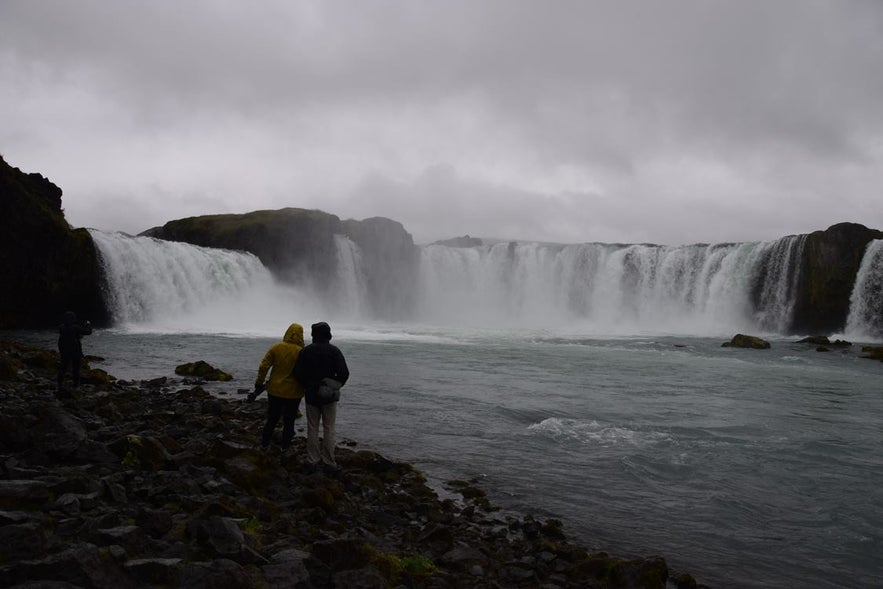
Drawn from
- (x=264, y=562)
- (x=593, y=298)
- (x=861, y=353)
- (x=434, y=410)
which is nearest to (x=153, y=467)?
(x=264, y=562)

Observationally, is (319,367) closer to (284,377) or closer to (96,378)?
(284,377)

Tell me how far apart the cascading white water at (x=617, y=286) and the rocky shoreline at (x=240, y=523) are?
52.9 metres

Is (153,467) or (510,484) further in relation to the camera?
(510,484)

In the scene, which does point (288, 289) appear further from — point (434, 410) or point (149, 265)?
point (434, 410)

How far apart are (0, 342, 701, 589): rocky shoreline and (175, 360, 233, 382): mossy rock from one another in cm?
838

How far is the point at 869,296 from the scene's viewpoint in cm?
5031

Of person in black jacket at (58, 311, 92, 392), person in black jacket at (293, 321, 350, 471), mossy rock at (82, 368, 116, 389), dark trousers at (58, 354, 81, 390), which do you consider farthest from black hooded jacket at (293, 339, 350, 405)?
mossy rock at (82, 368, 116, 389)

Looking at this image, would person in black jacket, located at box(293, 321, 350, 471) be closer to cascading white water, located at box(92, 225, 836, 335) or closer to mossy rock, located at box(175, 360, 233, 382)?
mossy rock, located at box(175, 360, 233, 382)

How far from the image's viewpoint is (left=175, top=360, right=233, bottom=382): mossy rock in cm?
1889

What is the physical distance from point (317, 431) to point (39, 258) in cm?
3642

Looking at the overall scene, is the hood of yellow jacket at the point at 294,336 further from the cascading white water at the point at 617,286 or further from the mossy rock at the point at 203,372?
the cascading white water at the point at 617,286

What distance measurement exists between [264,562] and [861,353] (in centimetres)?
4233

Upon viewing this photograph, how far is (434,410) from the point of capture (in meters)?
15.6

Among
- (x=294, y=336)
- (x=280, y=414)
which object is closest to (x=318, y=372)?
(x=294, y=336)
